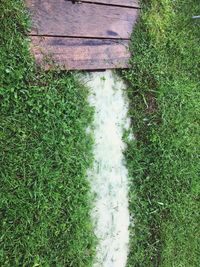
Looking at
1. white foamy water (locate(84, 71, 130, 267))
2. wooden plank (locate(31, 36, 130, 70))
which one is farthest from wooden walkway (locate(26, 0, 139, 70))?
white foamy water (locate(84, 71, 130, 267))

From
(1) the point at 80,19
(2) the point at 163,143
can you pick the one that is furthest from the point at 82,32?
(2) the point at 163,143

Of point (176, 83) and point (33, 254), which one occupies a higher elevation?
point (176, 83)

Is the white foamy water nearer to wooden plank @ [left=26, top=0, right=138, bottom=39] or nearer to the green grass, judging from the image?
the green grass

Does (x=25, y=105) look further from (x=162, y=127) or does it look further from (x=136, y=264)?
(x=136, y=264)

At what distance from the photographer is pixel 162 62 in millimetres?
3562

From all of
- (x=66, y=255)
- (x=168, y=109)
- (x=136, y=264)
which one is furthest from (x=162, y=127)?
→ (x=66, y=255)

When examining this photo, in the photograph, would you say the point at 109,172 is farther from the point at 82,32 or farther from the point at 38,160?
the point at 82,32

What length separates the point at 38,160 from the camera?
2652 mm

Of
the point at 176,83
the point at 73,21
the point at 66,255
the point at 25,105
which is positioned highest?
the point at 73,21

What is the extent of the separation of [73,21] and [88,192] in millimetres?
1158

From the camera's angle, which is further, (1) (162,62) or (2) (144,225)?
(1) (162,62)

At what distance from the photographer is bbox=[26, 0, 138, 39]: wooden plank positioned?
270 centimetres

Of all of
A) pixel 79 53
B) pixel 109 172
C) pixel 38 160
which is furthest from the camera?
pixel 109 172

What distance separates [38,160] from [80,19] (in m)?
1.00
